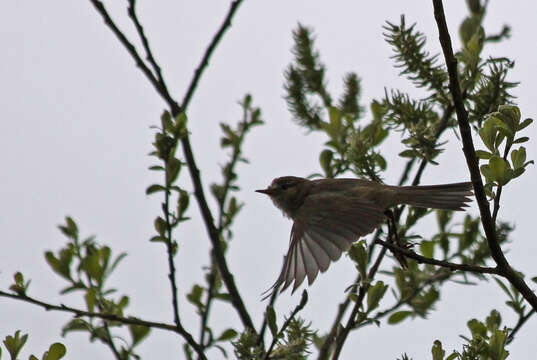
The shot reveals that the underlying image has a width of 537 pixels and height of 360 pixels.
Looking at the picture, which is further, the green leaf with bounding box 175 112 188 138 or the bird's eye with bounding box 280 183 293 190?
the bird's eye with bounding box 280 183 293 190

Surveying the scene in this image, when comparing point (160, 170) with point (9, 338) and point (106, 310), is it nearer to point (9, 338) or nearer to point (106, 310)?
point (106, 310)

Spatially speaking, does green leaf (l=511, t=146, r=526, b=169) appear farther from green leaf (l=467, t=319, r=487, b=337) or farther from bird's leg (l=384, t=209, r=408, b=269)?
bird's leg (l=384, t=209, r=408, b=269)

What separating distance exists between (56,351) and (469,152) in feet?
4.92

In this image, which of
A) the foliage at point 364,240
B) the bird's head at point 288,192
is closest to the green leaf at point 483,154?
the foliage at point 364,240

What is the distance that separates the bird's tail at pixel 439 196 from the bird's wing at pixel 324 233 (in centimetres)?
18

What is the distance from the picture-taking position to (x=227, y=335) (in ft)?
10.3

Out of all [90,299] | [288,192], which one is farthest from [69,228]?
[288,192]

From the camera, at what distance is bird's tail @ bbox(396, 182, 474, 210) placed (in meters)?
3.91

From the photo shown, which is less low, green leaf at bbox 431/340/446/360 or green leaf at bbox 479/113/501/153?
green leaf at bbox 479/113/501/153

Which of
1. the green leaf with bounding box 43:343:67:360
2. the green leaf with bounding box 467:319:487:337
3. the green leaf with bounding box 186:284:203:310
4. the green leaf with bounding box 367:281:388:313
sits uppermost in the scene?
the green leaf with bounding box 186:284:203:310

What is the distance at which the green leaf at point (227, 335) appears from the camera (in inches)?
123

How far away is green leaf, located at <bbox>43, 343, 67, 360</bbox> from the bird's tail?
1928 millimetres

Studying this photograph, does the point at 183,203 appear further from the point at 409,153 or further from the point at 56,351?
the point at 409,153

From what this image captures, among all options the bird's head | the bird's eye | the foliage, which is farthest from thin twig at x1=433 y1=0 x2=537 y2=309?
the bird's eye
